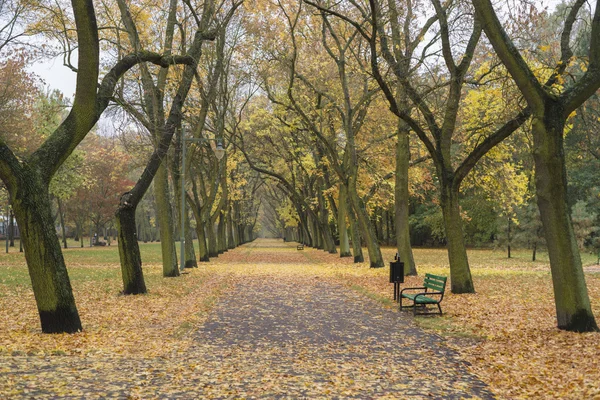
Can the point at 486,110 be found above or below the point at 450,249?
above

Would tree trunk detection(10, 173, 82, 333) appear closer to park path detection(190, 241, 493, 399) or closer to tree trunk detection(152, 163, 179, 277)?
park path detection(190, 241, 493, 399)

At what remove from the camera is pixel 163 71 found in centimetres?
1736

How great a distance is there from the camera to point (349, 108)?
2341 cm

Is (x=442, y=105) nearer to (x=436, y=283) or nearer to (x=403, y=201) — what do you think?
(x=403, y=201)

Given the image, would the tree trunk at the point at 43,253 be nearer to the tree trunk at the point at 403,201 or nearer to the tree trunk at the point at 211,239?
the tree trunk at the point at 403,201

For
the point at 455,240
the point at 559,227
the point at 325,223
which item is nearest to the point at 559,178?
the point at 559,227

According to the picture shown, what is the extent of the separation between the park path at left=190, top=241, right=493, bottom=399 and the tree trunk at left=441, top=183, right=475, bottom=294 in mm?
2510

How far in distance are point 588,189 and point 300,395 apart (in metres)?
41.0

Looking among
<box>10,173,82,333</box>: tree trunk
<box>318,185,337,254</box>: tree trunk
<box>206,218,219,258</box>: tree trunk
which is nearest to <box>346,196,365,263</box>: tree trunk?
<box>318,185,337,254</box>: tree trunk

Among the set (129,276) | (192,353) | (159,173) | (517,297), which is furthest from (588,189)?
(192,353)

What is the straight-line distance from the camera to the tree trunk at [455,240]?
13.8 meters

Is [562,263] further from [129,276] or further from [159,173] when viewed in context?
[159,173]

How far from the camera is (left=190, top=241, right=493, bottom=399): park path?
19.7 feet

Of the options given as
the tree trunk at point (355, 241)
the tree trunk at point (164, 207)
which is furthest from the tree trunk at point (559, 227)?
the tree trunk at point (355, 241)
